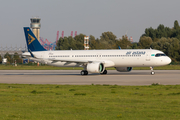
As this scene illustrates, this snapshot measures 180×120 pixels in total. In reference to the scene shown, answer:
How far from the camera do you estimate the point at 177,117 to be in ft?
34.8

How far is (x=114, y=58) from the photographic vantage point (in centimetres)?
4175

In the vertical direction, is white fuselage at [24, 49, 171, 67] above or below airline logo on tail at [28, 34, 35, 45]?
below

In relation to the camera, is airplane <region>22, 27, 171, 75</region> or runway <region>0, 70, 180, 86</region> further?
airplane <region>22, 27, 171, 75</region>

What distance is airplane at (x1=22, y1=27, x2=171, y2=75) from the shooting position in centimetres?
4047

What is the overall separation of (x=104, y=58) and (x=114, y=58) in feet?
5.13

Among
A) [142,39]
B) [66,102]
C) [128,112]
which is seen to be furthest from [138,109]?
[142,39]

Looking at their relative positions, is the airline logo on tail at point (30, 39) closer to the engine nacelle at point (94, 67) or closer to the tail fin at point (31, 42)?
the tail fin at point (31, 42)

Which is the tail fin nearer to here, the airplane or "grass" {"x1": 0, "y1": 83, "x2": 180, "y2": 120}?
the airplane

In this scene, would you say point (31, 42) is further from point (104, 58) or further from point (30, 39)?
point (104, 58)

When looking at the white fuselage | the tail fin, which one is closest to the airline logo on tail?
the tail fin

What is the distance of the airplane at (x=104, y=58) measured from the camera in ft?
133

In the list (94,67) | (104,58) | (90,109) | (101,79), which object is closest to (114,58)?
(104,58)

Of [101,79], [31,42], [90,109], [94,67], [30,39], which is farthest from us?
[30,39]

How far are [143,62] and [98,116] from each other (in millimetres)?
30690
